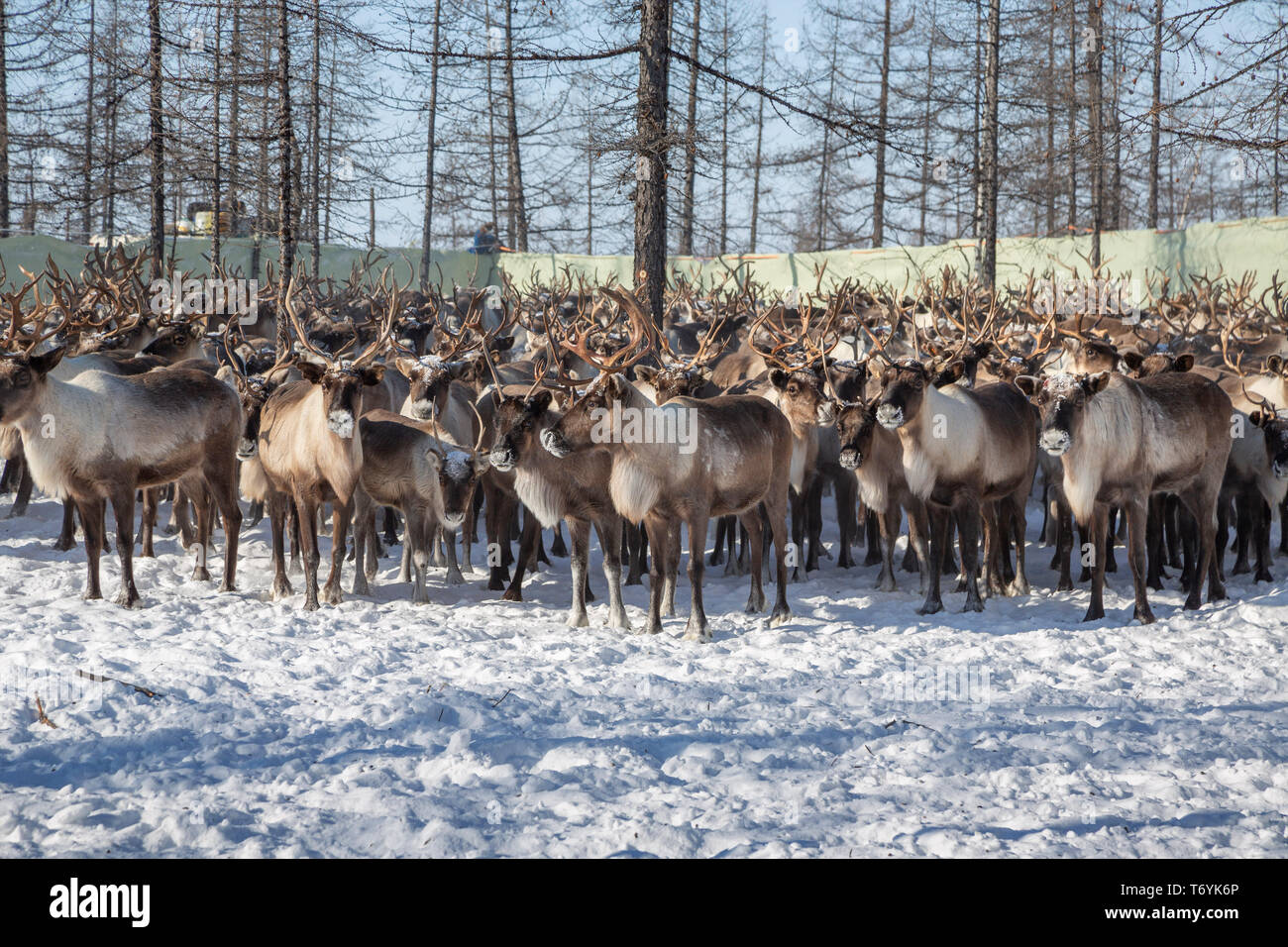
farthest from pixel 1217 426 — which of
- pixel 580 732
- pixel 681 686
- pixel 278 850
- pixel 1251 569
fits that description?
pixel 278 850

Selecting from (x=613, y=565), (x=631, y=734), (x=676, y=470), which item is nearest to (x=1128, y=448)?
(x=676, y=470)

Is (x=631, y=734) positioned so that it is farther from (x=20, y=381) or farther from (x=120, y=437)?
(x=20, y=381)

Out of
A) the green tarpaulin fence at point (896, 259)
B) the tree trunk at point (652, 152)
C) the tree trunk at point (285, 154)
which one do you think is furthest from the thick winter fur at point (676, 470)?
the green tarpaulin fence at point (896, 259)

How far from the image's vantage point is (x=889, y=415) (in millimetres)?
7266

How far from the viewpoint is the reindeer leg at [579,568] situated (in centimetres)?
695

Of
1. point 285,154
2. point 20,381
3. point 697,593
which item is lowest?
point 697,593

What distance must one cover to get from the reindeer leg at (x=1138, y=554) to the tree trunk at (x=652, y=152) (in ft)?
15.7

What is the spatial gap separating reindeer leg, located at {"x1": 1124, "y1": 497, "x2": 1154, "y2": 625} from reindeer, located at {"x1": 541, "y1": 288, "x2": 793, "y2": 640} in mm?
2208

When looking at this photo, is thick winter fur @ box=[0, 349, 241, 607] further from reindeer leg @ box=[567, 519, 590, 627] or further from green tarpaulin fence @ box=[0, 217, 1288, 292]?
green tarpaulin fence @ box=[0, 217, 1288, 292]

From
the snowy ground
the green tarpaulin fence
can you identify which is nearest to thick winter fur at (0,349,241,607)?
the snowy ground

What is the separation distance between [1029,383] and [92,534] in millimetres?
6220

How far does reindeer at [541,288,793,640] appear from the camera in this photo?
22.1ft

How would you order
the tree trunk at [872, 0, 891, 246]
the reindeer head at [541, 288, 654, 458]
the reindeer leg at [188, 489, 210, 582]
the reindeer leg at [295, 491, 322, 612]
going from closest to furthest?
1. the reindeer head at [541, 288, 654, 458]
2. the reindeer leg at [295, 491, 322, 612]
3. the reindeer leg at [188, 489, 210, 582]
4. the tree trunk at [872, 0, 891, 246]

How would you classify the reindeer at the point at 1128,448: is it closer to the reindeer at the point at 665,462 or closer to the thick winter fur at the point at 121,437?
the reindeer at the point at 665,462
